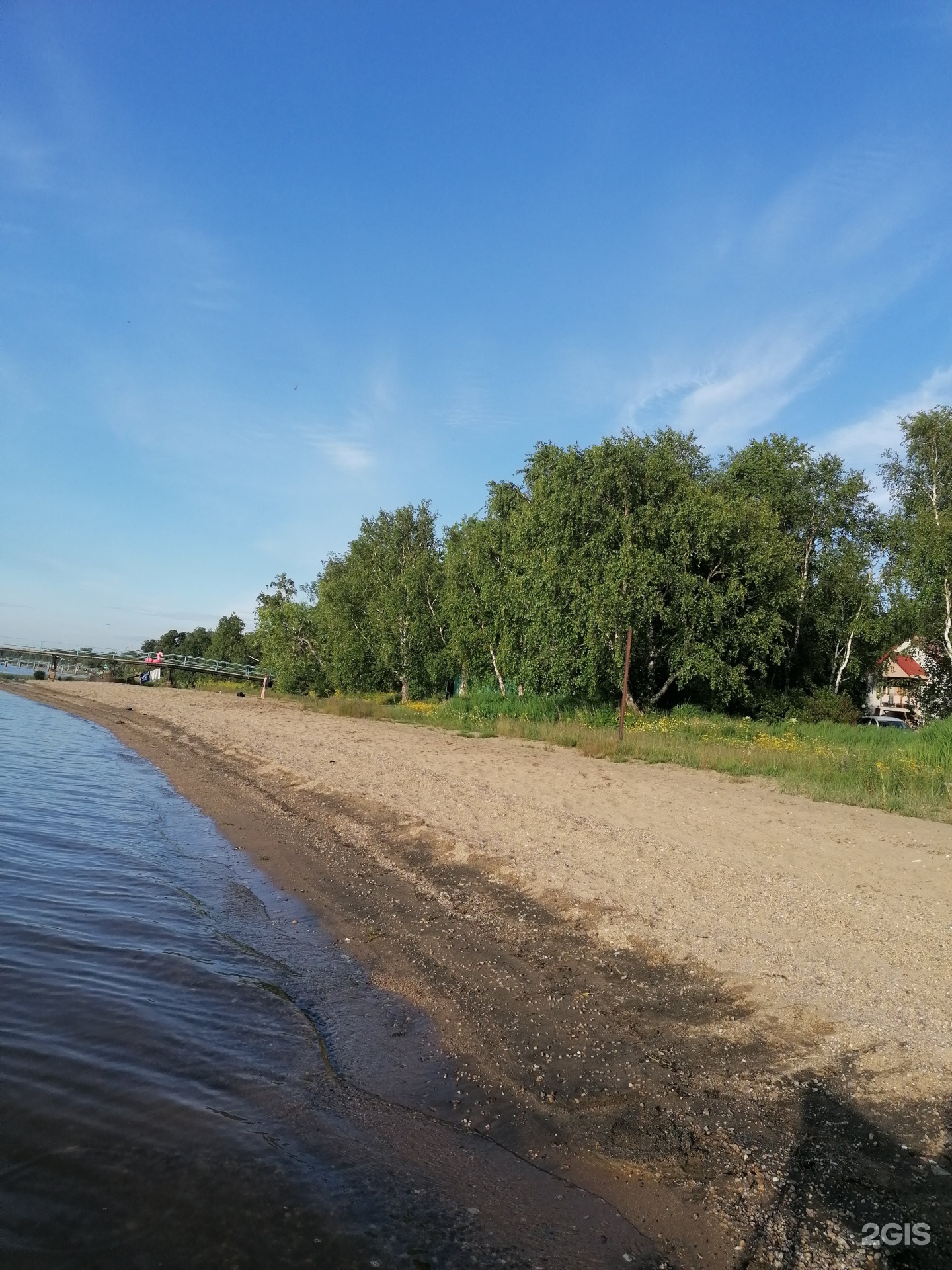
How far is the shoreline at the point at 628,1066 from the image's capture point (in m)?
3.62

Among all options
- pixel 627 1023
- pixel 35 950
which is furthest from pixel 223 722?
pixel 627 1023

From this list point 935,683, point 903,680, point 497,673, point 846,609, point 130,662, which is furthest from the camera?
point 130,662

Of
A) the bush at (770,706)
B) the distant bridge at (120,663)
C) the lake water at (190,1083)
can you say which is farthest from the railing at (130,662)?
the lake water at (190,1083)

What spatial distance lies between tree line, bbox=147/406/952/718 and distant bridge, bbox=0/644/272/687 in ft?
81.0

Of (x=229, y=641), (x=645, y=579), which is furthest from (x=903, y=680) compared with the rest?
(x=229, y=641)

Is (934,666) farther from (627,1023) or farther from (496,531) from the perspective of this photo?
Answer: (627,1023)

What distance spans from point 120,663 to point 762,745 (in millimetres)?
108976

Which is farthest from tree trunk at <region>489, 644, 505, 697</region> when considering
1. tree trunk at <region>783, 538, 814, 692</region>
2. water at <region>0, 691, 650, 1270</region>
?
water at <region>0, 691, 650, 1270</region>

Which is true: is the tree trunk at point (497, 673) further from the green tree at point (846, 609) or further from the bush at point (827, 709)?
the green tree at point (846, 609)

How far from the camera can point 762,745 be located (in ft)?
73.2

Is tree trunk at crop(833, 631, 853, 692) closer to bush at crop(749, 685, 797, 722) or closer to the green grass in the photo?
bush at crop(749, 685, 797, 722)

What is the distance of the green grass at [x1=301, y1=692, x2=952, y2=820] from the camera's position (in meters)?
14.7

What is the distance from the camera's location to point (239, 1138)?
13.3ft

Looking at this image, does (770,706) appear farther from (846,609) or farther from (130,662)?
(130,662)
